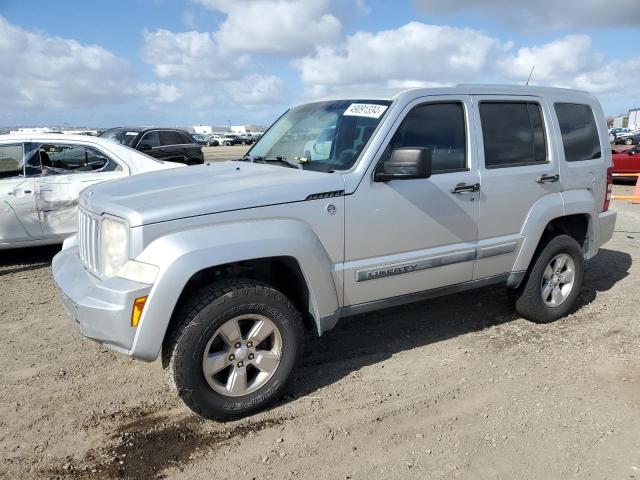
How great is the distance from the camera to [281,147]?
4395 millimetres

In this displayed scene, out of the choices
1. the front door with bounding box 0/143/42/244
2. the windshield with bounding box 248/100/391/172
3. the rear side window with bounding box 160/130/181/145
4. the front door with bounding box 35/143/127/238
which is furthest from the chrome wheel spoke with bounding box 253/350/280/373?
the rear side window with bounding box 160/130/181/145

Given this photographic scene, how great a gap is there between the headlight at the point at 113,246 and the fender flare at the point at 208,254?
0.55 ft

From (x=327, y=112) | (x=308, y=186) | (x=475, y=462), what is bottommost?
(x=475, y=462)

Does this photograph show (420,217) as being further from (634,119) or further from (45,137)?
(634,119)

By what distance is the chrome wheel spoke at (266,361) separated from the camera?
3430 millimetres

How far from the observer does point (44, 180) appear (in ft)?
22.3

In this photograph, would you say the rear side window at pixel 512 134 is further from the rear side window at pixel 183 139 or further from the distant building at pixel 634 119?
the distant building at pixel 634 119

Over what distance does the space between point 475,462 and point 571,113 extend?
3.43 m

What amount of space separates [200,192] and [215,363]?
1.03 metres

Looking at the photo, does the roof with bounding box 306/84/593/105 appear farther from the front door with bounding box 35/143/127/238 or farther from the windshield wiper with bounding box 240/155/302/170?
the front door with bounding box 35/143/127/238

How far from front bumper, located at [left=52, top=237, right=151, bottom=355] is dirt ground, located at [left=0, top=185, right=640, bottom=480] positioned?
0.65 m

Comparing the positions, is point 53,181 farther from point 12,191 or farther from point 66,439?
point 66,439

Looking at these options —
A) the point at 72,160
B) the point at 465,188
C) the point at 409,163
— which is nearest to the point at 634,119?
the point at 72,160

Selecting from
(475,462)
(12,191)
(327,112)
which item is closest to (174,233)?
(327,112)
